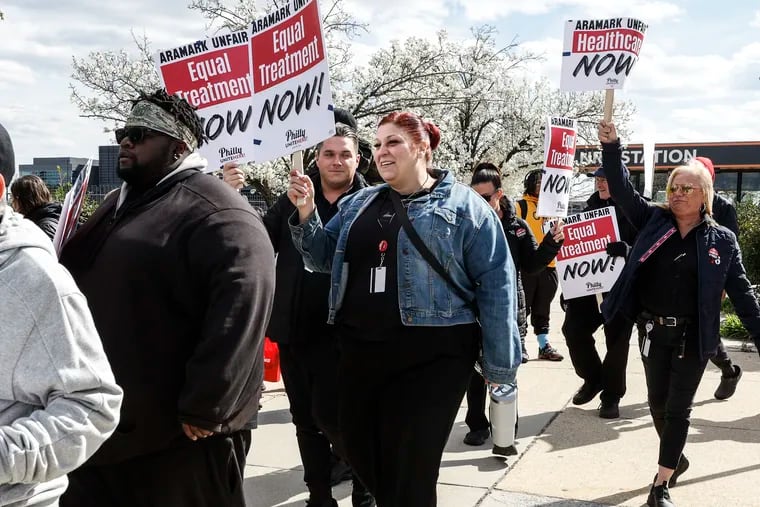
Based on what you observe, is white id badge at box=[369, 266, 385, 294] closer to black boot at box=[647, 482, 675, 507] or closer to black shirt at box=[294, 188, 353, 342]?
black shirt at box=[294, 188, 353, 342]

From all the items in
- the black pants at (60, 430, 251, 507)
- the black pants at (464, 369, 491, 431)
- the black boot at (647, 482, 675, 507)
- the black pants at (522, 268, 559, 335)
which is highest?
the black pants at (60, 430, 251, 507)

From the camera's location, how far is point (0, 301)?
6.15 ft

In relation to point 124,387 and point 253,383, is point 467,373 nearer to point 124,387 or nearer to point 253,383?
point 253,383

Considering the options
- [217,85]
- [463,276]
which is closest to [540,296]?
[217,85]

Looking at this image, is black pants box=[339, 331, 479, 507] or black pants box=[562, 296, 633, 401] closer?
black pants box=[339, 331, 479, 507]

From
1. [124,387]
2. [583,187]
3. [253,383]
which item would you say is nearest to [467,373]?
[253,383]

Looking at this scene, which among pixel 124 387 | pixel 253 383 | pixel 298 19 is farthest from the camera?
pixel 298 19

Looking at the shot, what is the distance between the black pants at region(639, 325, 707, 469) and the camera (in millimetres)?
4684

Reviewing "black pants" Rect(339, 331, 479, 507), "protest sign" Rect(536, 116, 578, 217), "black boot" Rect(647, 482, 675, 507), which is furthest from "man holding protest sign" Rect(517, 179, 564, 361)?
"black pants" Rect(339, 331, 479, 507)

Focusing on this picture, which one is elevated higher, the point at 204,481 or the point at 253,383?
the point at 253,383

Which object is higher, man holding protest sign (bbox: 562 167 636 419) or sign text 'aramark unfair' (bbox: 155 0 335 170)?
sign text 'aramark unfair' (bbox: 155 0 335 170)

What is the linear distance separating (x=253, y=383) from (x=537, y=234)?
258 inches

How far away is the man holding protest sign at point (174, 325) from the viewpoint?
2711 mm

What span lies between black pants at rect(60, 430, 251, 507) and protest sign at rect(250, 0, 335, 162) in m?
1.67
